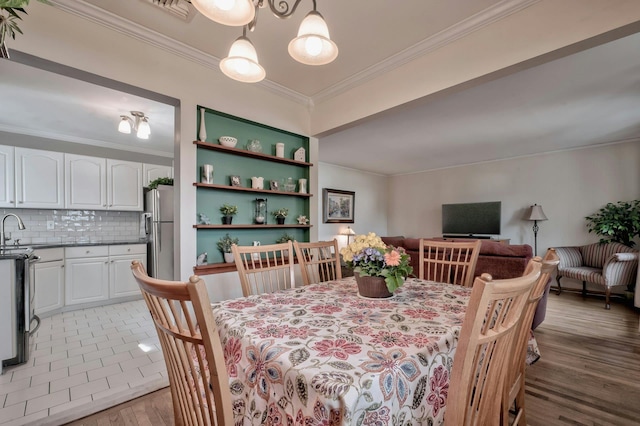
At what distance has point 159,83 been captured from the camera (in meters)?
2.24

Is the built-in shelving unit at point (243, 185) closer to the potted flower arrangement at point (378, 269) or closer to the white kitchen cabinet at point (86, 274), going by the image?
the potted flower arrangement at point (378, 269)

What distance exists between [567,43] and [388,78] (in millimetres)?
1264

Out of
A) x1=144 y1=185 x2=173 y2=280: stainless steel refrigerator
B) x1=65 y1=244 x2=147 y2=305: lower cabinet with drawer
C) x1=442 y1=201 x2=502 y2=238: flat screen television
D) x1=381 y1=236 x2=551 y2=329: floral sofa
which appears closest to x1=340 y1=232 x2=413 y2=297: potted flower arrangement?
x1=381 y1=236 x2=551 y2=329: floral sofa

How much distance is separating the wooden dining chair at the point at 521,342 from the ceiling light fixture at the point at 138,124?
12.0 feet

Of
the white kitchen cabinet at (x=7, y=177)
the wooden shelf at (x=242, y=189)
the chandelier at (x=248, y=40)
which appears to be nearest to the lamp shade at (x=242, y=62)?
the chandelier at (x=248, y=40)

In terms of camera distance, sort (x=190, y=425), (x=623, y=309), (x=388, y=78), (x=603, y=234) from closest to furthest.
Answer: (x=190, y=425) → (x=388, y=78) → (x=623, y=309) → (x=603, y=234)

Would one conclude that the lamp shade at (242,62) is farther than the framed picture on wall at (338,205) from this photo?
No

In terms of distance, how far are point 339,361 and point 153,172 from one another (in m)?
4.92

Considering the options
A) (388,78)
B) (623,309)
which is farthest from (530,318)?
(623,309)

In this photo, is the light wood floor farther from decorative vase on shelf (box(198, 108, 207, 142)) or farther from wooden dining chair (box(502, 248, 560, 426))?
decorative vase on shelf (box(198, 108, 207, 142))

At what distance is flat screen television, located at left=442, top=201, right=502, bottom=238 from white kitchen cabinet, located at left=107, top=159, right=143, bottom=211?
6.09 metres

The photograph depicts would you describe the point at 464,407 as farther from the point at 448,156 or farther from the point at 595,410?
the point at 448,156

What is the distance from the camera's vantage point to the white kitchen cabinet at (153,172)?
4613 mm

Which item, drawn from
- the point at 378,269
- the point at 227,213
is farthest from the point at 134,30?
the point at 378,269
